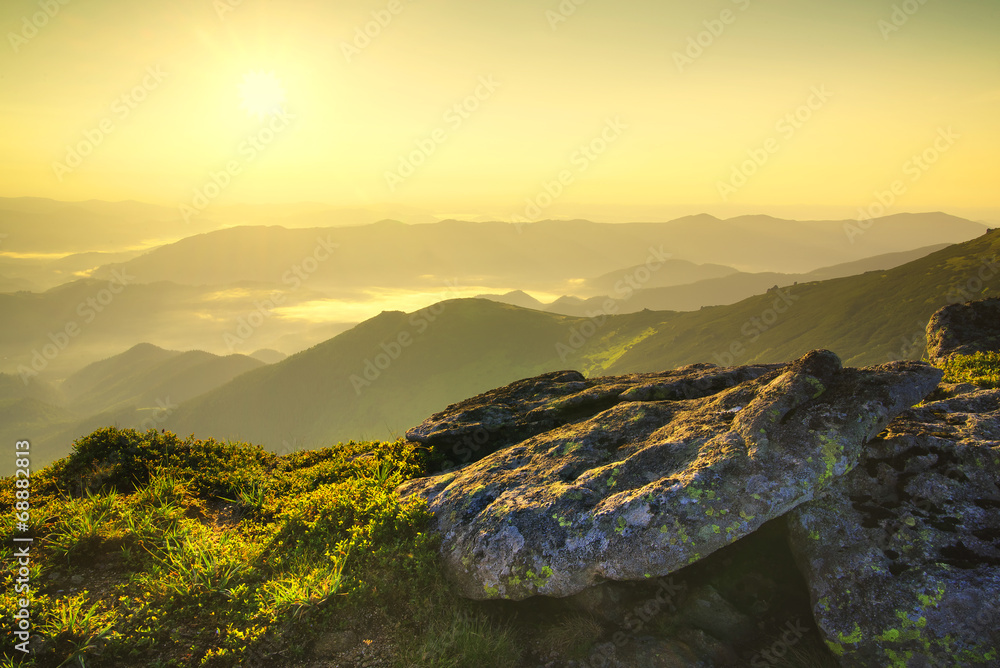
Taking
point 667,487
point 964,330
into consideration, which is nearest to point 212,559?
point 667,487

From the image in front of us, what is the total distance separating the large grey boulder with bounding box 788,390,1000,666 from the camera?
5.71 m

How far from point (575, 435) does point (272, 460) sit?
745 centimetres

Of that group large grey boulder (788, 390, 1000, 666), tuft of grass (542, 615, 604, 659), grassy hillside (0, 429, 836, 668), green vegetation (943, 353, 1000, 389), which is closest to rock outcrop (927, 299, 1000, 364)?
green vegetation (943, 353, 1000, 389)

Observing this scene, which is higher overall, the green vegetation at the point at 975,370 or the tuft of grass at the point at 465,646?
the green vegetation at the point at 975,370

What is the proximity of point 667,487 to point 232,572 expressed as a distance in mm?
6413

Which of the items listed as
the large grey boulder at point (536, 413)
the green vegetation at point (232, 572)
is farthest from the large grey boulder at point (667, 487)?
the large grey boulder at point (536, 413)

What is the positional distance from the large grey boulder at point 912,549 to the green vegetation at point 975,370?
3078 mm

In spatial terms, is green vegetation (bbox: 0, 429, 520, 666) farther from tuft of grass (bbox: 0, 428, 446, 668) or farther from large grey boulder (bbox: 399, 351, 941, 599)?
large grey boulder (bbox: 399, 351, 941, 599)

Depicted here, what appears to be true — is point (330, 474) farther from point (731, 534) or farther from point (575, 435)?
point (731, 534)

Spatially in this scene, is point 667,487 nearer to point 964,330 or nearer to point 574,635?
point 574,635

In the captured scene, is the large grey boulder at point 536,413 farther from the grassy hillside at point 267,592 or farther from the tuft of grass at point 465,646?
the tuft of grass at point 465,646

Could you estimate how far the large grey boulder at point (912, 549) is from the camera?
571 cm

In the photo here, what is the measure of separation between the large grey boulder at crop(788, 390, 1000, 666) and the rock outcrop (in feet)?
26.1

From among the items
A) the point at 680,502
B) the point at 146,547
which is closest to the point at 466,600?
the point at 680,502
